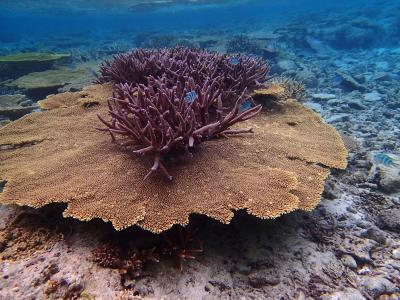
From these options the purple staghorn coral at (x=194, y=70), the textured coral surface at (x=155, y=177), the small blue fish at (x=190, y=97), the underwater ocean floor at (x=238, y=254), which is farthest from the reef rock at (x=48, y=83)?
the small blue fish at (x=190, y=97)

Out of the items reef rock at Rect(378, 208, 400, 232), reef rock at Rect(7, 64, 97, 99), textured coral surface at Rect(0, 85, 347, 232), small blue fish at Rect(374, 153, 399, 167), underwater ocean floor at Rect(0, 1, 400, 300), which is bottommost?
reef rock at Rect(7, 64, 97, 99)

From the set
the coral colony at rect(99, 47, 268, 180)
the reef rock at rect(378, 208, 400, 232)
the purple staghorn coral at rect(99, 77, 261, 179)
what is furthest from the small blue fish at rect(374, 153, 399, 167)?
the purple staghorn coral at rect(99, 77, 261, 179)

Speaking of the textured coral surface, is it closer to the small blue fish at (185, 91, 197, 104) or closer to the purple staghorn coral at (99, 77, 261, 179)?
the purple staghorn coral at (99, 77, 261, 179)

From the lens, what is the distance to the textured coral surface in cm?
271

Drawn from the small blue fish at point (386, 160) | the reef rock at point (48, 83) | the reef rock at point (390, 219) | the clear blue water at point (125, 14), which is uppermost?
the reef rock at point (390, 219)

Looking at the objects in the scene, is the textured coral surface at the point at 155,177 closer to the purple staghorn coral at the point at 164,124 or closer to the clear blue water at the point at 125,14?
the purple staghorn coral at the point at 164,124

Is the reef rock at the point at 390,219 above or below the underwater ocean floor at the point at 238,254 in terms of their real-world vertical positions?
below

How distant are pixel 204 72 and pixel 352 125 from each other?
17.3ft

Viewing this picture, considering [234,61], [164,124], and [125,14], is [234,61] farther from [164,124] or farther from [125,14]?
[125,14]

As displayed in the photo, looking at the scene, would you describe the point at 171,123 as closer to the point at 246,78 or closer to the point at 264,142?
the point at 264,142

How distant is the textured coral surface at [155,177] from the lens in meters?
2.71

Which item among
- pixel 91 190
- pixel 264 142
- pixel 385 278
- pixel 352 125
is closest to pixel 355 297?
pixel 385 278

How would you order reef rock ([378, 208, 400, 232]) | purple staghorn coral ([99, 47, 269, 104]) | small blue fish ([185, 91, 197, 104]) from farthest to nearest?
1. purple staghorn coral ([99, 47, 269, 104])
2. reef rock ([378, 208, 400, 232])
3. small blue fish ([185, 91, 197, 104])

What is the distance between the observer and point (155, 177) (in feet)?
10.0
